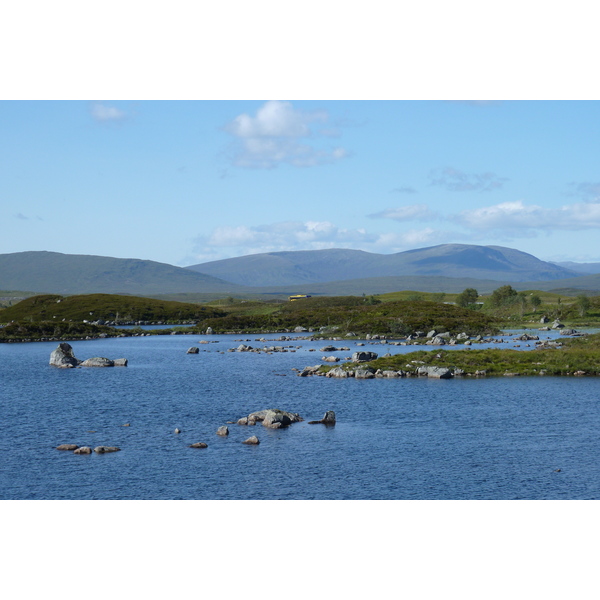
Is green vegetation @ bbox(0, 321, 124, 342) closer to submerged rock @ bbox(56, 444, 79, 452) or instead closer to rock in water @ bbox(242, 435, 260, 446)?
submerged rock @ bbox(56, 444, 79, 452)

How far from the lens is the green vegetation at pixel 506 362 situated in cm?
9044

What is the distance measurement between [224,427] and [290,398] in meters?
18.9

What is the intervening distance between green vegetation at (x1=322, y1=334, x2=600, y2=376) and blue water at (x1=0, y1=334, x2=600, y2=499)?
4832 millimetres

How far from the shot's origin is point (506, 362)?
95.1m

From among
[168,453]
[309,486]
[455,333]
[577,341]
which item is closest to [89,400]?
[168,453]

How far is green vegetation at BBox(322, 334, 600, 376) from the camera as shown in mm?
90438

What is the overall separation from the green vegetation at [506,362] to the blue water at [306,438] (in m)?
4.83

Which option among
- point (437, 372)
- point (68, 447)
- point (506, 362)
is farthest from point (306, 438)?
point (506, 362)

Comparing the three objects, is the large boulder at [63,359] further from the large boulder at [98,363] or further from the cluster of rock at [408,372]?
the cluster of rock at [408,372]

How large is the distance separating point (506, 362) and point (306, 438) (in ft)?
156

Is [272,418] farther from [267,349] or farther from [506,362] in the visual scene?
[267,349]

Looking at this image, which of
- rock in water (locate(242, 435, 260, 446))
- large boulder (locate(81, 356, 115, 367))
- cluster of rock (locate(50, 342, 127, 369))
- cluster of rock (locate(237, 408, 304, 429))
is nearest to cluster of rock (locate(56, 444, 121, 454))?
rock in water (locate(242, 435, 260, 446))

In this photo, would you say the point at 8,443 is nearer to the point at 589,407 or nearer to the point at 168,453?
→ the point at 168,453

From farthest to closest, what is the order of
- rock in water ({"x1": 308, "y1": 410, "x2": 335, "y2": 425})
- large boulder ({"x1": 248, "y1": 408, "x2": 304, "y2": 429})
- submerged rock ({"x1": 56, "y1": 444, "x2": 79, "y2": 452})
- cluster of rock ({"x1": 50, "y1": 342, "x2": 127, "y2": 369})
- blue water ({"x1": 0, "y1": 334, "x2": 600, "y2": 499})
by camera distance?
cluster of rock ({"x1": 50, "y1": 342, "x2": 127, "y2": 369}) → rock in water ({"x1": 308, "y1": 410, "x2": 335, "y2": 425}) → large boulder ({"x1": 248, "y1": 408, "x2": 304, "y2": 429}) → submerged rock ({"x1": 56, "y1": 444, "x2": 79, "y2": 452}) → blue water ({"x1": 0, "y1": 334, "x2": 600, "y2": 499})
